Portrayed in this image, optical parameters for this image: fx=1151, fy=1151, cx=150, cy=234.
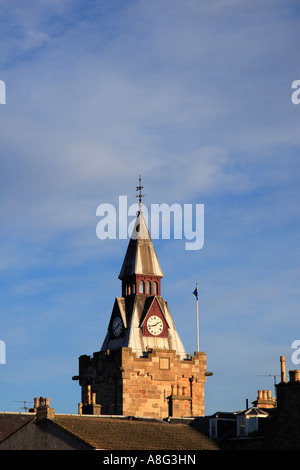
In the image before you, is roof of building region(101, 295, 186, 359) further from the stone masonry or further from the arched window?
the stone masonry

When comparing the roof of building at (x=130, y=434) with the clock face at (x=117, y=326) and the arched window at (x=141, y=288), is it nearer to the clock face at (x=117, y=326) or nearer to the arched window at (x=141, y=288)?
the clock face at (x=117, y=326)

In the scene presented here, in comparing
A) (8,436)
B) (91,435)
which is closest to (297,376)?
(91,435)

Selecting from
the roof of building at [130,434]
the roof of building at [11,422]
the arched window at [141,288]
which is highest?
the arched window at [141,288]

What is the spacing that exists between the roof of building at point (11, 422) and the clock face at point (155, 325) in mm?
28438

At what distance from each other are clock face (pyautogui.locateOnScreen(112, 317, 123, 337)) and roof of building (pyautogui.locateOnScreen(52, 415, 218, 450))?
32988mm

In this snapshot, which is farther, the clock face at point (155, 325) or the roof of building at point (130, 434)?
the clock face at point (155, 325)

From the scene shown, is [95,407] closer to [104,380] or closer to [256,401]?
[256,401]

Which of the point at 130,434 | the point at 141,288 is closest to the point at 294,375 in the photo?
the point at 130,434

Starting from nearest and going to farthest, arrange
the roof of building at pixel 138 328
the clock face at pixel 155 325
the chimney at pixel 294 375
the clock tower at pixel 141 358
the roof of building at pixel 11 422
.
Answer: the chimney at pixel 294 375, the roof of building at pixel 11 422, the clock tower at pixel 141 358, the roof of building at pixel 138 328, the clock face at pixel 155 325

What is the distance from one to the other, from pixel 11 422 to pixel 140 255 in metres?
34.9

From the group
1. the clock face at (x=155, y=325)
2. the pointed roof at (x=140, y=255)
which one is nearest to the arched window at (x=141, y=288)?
the pointed roof at (x=140, y=255)

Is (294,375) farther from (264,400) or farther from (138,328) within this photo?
(138,328)

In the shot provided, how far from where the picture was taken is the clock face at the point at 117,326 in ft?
379

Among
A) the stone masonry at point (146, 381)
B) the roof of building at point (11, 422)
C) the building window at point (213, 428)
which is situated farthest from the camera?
the stone masonry at point (146, 381)
